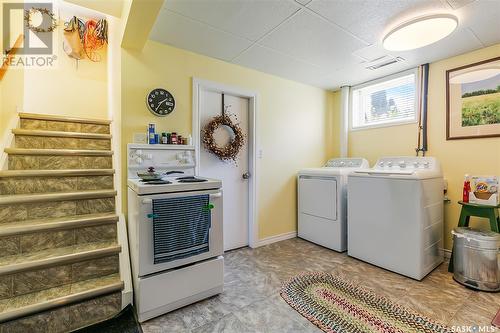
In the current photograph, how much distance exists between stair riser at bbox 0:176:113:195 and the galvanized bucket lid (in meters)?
3.46

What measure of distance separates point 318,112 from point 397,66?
123 cm

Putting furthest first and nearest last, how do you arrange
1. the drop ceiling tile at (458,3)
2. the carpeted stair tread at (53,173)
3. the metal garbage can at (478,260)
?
the metal garbage can at (478,260) → the carpeted stair tread at (53,173) → the drop ceiling tile at (458,3)

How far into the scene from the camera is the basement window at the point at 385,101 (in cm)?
307

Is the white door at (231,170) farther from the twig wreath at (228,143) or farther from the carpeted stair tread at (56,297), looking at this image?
the carpeted stair tread at (56,297)

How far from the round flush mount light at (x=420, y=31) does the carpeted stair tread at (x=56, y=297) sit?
3.15 meters

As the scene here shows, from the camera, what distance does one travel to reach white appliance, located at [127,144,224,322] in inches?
64.9

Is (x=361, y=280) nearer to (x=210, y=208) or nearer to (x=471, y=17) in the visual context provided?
(x=210, y=208)

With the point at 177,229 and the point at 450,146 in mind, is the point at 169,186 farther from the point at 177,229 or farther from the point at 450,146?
the point at 450,146

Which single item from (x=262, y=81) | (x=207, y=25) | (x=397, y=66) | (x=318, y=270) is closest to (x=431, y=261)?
(x=318, y=270)

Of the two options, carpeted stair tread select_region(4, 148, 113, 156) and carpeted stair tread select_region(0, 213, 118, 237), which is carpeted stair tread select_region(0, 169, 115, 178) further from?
carpeted stair tread select_region(0, 213, 118, 237)

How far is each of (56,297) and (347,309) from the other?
207cm

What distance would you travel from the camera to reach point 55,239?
70.4 inches

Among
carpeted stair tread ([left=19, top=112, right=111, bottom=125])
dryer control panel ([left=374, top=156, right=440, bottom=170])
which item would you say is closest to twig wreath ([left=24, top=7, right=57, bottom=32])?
carpeted stair tread ([left=19, top=112, right=111, bottom=125])

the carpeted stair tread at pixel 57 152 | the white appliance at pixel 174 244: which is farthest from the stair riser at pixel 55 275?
the carpeted stair tread at pixel 57 152
